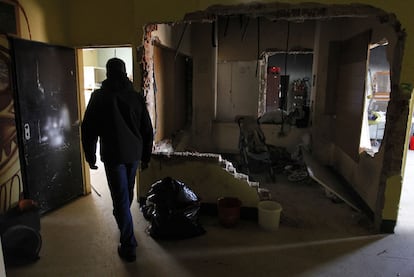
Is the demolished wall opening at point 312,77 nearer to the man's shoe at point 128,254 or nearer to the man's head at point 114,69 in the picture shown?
the man's head at point 114,69

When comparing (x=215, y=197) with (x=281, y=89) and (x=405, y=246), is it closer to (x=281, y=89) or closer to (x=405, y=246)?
(x=405, y=246)

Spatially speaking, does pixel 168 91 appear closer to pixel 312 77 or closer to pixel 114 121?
pixel 114 121

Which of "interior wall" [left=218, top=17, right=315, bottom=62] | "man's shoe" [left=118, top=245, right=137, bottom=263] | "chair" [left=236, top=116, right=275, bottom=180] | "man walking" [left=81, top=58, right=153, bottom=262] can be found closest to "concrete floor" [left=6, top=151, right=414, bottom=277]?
"man's shoe" [left=118, top=245, right=137, bottom=263]

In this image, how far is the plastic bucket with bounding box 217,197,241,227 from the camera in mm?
2854

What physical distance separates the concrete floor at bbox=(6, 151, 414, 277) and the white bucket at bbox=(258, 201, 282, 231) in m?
0.06

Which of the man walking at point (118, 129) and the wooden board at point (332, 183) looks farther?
the wooden board at point (332, 183)

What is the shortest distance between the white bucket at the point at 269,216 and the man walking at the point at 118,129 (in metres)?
1.25

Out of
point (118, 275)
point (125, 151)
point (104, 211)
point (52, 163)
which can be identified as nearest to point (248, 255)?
point (118, 275)

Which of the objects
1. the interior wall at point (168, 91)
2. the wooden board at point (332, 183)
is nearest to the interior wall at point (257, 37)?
the interior wall at point (168, 91)

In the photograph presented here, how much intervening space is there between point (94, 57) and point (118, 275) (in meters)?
5.73

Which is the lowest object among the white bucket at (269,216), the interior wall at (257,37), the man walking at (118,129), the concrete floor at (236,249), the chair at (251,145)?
the concrete floor at (236,249)

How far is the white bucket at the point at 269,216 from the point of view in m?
2.81

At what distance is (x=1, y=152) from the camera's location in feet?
8.58

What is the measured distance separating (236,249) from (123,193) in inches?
42.6
